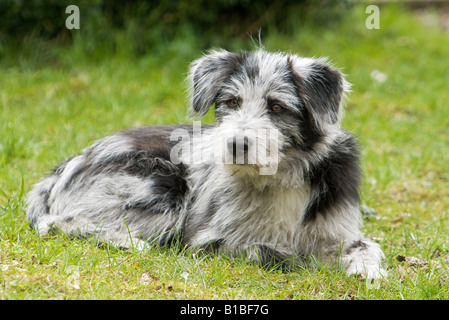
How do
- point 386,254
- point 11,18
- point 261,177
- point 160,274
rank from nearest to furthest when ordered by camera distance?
point 160,274
point 261,177
point 386,254
point 11,18

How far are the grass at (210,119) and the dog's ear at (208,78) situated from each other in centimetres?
111

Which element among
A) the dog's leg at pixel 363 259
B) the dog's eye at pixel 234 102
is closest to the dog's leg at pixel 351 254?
the dog's leg at pixel 363 259

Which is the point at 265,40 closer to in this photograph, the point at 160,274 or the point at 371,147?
the point at 371,147

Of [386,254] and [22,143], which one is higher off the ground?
[22,143]

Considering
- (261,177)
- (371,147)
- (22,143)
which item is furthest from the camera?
(371,147)

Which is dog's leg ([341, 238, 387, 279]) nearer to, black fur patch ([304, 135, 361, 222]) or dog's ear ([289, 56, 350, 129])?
black fur patch ([304, 135, 361, 222])

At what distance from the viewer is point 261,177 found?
4.34 metres

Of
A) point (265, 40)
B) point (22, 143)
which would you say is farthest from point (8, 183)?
point (265, 40)

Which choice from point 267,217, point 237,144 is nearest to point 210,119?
point 267,217

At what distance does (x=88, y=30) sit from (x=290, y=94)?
546 cm

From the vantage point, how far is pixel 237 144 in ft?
12.5

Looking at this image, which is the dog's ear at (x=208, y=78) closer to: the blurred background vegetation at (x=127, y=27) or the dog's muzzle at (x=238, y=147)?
the dog's muzzle at (x=238, y=147)

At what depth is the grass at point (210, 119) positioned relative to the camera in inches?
153

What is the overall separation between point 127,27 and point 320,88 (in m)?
5.41
